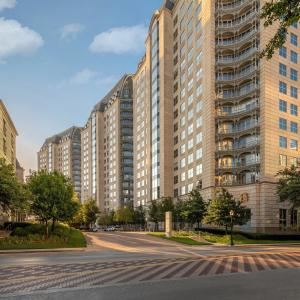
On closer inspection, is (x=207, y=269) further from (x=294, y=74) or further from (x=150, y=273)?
(x=294, y=74)

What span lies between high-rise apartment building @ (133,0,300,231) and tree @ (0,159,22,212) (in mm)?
40050

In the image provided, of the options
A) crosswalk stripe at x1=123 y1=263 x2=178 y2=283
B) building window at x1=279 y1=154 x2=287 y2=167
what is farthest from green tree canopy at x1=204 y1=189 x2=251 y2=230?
crosswalk stripe at x1=123 y1=263 x2=178 y2=283

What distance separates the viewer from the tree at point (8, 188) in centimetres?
3323

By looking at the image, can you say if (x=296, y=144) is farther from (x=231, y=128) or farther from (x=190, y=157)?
(x=190, y=157)

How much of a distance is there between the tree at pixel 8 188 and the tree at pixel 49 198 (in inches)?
218

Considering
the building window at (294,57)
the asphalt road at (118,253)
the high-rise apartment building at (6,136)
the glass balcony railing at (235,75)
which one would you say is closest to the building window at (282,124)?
the glass balcony railing at (235,75)

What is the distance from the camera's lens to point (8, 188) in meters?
33.2

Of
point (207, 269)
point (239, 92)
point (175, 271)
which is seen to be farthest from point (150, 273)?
point (239, 92)

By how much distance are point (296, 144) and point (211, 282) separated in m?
57.1

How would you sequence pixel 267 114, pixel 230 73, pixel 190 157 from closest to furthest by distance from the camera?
pixel 267 114
pixel 230 73
pixel 190 157

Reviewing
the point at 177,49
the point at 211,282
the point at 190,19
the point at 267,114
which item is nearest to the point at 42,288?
the point at 211,282

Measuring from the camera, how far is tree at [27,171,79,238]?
40.5 metres

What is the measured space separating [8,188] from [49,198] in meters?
8.10

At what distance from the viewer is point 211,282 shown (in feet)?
48.0
